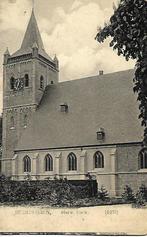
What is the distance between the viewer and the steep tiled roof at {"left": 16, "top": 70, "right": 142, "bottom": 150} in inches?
547

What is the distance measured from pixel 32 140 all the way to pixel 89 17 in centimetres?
936

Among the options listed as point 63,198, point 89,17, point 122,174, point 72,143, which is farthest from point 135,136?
point 89,17

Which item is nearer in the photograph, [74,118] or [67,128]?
[74,118]

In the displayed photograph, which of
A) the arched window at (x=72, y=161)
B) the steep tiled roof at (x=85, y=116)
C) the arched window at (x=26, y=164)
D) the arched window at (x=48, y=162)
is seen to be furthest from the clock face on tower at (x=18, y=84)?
the arched window at (x=72, y=161)

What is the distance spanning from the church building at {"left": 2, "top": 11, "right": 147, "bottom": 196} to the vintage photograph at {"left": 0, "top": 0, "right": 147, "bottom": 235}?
43mm

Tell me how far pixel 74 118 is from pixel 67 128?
0.50 metres

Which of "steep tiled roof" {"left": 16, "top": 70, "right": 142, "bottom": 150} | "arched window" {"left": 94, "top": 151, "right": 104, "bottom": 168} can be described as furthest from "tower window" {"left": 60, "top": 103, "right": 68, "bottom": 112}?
"arched window" {"left": 94, "top": 151, "right": 104, "bottom": 168}

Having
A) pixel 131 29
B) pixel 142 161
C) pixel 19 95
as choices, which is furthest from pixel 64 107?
pixel 131 29

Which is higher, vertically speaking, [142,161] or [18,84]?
[18,84]

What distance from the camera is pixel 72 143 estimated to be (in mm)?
16109

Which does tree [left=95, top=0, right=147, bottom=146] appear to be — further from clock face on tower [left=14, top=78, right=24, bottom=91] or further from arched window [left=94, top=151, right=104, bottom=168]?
clock face on tower [left=14, top=78, right=24, bottom=91]

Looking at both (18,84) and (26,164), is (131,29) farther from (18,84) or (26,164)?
(26,164)

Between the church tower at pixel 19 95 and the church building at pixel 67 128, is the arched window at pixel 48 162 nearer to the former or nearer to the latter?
the church building at pixel 67 128

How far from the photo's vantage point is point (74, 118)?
15250 mm
